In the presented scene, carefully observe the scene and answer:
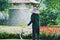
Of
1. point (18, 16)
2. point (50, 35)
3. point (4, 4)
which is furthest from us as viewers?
point (4, 4)

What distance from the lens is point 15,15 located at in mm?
25766

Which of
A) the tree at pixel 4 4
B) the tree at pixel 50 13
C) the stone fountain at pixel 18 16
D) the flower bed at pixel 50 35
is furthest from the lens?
the tree at pixel 4 4

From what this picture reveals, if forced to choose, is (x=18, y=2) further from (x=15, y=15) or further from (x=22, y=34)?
(x=22, y=34)

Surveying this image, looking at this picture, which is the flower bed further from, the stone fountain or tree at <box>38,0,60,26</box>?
tree at <box>38,0,60,26</box>

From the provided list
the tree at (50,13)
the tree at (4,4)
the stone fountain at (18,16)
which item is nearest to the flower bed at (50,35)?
the stone fountain at (18,16)

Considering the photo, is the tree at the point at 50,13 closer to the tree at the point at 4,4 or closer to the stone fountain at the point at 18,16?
the stone fountain at the point at 18,16

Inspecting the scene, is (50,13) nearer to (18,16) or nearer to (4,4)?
(18,16)

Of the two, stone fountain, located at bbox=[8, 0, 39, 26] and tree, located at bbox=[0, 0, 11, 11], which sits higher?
tree, located at bbox=[0, 0, 11, 11]

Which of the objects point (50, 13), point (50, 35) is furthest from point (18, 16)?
point (50, 35)

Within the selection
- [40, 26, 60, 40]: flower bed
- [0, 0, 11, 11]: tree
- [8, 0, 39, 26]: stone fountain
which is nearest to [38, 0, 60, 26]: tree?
[8, 0, 39, 26]: stone fountain

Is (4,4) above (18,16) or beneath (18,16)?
above

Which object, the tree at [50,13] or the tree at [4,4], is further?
the tree at [4,4]

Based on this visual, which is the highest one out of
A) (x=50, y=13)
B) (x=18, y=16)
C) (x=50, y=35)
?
(x=50, y=35)

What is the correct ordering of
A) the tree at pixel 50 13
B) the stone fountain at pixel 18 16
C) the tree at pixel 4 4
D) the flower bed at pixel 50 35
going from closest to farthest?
the flower bed at pixel 50 35, the stone fountain at pixel 18 16, the tree at pixel 50 13, the tree at pixel 4 4
